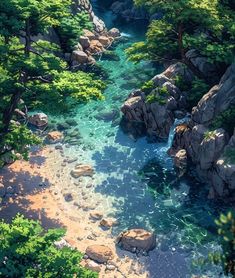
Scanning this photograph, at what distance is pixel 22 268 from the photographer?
58.4ft

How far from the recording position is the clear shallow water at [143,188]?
27578 mm

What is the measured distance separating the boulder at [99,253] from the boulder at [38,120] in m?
15.5

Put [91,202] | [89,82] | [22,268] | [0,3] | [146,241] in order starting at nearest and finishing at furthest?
[22,268] → [0,3] → [146,241] → [89,82] → [91,202]

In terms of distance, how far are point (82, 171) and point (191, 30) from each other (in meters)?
17.5

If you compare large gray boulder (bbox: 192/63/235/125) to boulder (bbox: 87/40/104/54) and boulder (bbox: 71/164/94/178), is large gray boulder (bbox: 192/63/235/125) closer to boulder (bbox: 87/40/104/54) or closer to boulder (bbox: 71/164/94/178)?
boulder (bbox: 71/164/94/178)

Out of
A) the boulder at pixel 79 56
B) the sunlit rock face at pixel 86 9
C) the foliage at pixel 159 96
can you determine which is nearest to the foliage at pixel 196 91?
the foliage at pixel 159 96

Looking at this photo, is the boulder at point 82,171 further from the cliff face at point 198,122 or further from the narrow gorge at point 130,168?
the cliff face at point 198,122

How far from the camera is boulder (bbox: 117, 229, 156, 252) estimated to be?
26.7 m

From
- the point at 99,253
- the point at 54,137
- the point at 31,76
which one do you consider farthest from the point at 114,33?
the point at 99,253

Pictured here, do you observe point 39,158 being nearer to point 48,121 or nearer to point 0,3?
point 48,121

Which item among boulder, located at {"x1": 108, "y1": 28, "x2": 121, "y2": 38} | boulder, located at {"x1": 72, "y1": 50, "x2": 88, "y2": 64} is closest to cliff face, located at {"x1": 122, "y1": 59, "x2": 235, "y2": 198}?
boulder, located at {"x1": 72, "y1": 50, "x2": 88, "y2": 64}

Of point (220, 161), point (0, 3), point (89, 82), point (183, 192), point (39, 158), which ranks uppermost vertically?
point (0, 3)

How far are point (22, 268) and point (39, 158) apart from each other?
57.7ft

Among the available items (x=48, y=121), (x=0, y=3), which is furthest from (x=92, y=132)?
(x=0, y=3)
